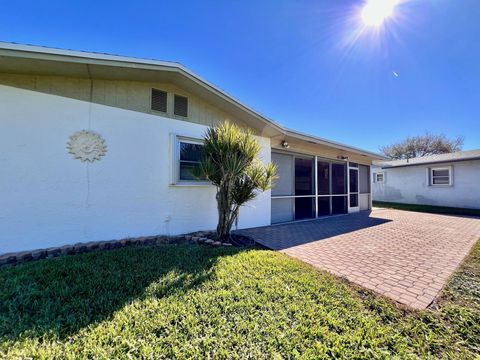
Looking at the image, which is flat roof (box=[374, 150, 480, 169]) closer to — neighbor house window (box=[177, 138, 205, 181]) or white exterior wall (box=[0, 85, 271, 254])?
neighbor house window (box=[177, 138, 205, 181])

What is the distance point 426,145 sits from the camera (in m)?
27.7

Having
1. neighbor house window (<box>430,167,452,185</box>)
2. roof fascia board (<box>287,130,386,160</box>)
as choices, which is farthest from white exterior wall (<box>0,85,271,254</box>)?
neighbor house window (<box>430,167,452,185</box>)

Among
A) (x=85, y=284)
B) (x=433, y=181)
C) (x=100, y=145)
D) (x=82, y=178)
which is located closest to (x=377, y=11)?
(x=100, y=145)

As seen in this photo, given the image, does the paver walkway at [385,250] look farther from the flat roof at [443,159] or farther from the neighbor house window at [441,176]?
the neighbor house window at [441,176]

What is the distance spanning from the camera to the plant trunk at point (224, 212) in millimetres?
5297

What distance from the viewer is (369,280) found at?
3.41 m

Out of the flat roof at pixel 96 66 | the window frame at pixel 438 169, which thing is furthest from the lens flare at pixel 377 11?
the window frame at pixel 438 169

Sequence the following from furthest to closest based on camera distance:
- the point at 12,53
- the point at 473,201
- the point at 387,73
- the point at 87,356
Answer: the point at 473,201, the point at 387,73, the point at 12,53, the point at 87,356

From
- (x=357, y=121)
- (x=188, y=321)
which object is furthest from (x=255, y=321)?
(x=357, y=121)

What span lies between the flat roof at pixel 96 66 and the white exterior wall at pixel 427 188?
15345 millimetres

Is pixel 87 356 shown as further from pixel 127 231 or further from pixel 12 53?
pixel 12 53

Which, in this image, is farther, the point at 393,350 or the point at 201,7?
the point at 201,7

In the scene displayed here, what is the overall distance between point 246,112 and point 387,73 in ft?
23.1

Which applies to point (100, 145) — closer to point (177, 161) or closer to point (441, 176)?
point (177, 161)
